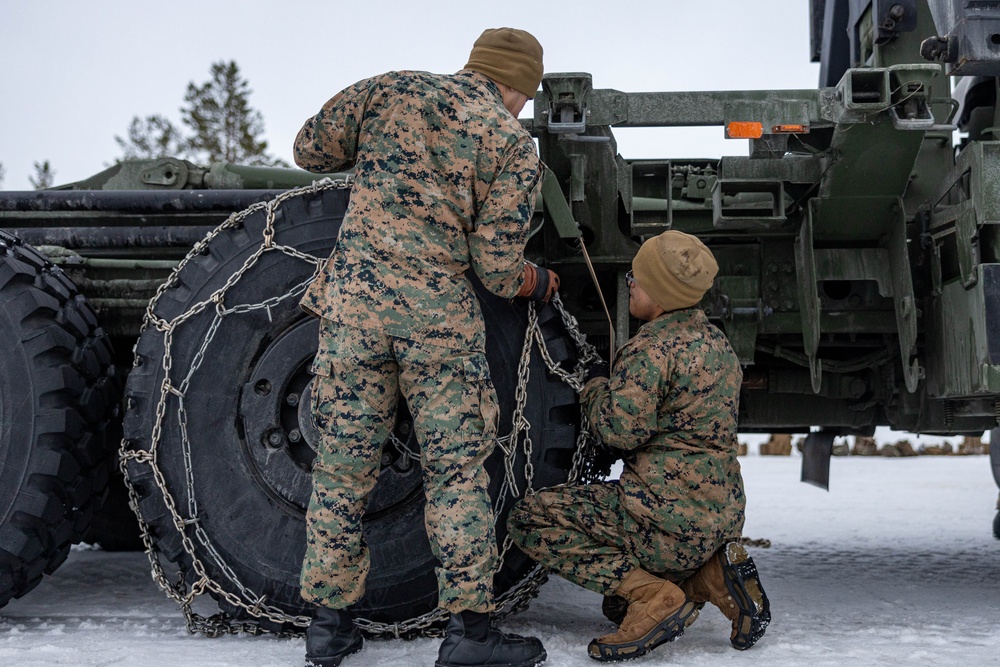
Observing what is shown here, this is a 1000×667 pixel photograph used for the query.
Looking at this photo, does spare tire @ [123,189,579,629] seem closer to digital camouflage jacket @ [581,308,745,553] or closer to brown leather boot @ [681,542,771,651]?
digital camouflage jacket @ [581,308,745,553]

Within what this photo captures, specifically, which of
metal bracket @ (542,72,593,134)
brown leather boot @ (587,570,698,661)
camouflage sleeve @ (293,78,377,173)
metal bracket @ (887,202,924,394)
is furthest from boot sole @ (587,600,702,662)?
camouflage sleeve @ (293,78,377,173)

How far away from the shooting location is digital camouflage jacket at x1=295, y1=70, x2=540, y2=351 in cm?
245

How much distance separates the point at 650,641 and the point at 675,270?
Answer: 1.03m

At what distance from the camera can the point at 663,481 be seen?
2.69 metres

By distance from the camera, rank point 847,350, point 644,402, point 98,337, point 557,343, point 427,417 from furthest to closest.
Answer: point 847,350
point 98,337
point 557,343
point 644,402
point 427,417

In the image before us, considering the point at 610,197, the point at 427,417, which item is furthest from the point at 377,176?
the point at 610,197

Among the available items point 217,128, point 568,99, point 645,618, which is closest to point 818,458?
point 645,618

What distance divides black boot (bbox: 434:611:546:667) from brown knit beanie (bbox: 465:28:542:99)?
143cm

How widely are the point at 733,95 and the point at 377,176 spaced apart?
1176 millimetres

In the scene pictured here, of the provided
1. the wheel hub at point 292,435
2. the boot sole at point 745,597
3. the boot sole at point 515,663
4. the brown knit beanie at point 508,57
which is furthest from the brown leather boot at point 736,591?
the brown knit beanie at point 508,57

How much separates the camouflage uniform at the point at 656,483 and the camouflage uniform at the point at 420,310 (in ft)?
1.15

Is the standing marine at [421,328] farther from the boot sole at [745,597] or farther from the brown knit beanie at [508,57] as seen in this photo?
the boot sole at [745,597]

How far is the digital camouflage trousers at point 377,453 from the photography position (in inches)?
95.0

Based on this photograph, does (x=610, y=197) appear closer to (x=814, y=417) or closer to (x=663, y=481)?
(x=663, y=481)
